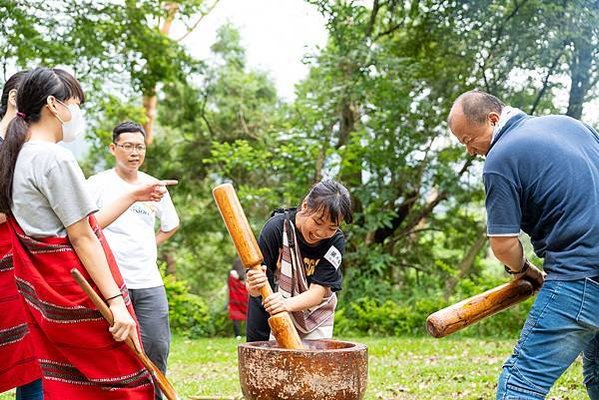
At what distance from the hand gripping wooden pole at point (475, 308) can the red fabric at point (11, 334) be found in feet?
5.80

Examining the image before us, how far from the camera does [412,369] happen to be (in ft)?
22.9

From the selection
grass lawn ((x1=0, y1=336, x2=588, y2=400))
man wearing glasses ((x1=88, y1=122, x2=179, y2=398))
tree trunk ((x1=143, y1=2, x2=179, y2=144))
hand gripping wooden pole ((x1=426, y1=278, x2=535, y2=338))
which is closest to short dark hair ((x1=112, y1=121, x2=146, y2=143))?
man wearing glasses ((x1=88, y1=122, x2=179, y2=398))

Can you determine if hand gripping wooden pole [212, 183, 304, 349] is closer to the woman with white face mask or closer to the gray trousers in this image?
the woman with white face mask

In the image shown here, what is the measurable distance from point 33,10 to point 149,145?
4.17m

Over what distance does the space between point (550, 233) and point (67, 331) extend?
187 centimetres

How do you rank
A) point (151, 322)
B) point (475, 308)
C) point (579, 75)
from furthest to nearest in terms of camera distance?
point (579, 75) → point (151, 322) → point (475, 308)

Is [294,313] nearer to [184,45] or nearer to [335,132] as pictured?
[335,132]

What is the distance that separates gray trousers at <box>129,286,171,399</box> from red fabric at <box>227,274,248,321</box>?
7.27 metres

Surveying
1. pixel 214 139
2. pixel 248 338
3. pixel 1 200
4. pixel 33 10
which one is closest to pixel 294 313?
pixel 248 338

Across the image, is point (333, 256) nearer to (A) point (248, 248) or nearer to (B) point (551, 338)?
(A) point (248, 248)

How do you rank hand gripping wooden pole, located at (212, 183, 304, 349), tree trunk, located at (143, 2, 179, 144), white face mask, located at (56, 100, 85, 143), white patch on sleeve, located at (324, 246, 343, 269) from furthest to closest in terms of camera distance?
tree trunk, located at (143, 2, 179, 144) → white patch on sleeve, located at (324, 246, 343, 269) → hand gripping wooden pole, located at (212, 183, 304, 349) → white face mask, located at (56, 100, 85, 143)

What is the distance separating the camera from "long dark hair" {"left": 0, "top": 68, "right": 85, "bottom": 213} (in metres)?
2.77

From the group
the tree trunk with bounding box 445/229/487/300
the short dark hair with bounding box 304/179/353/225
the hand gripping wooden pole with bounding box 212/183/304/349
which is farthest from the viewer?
the tree trunk with bounding box 445/229/487/300

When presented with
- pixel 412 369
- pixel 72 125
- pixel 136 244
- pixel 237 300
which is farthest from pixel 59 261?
pixel 237 300
